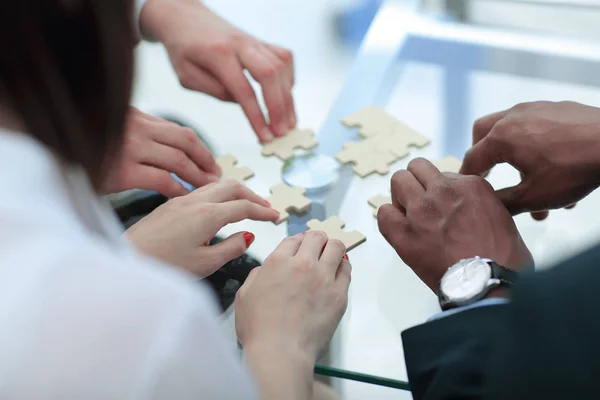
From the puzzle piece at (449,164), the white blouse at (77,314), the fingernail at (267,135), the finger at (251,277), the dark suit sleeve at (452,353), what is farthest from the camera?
the fingernail at (267,135)

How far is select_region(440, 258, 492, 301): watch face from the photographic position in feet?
2.47

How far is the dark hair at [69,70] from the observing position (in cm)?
43

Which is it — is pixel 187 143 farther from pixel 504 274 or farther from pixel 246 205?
pixel 504 274

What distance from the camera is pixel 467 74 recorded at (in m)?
1.29

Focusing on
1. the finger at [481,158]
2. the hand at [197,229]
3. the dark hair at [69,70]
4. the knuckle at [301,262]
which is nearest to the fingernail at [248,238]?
the hand at [197,229]

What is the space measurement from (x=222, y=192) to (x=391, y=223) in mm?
243

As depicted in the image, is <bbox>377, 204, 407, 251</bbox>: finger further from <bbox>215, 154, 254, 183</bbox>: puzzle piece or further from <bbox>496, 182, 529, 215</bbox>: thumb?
<bbox>215, 154, 254, 183</bbox>: puzzle piece

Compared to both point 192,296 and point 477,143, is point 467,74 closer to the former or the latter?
point 477,143

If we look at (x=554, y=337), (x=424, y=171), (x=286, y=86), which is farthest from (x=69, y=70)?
(x=286, y=86)

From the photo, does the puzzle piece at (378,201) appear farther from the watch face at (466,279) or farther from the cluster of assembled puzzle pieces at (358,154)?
the watch face at (466,279)

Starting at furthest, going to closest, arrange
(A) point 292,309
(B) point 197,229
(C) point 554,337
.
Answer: (B) point 197,229
(A) point 292,309
(C) point 554,337

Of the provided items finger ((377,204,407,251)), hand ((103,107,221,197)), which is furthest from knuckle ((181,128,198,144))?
finger ((377,204,407,251))

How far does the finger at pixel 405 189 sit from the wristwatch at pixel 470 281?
140 mm

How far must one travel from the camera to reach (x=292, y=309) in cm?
80
